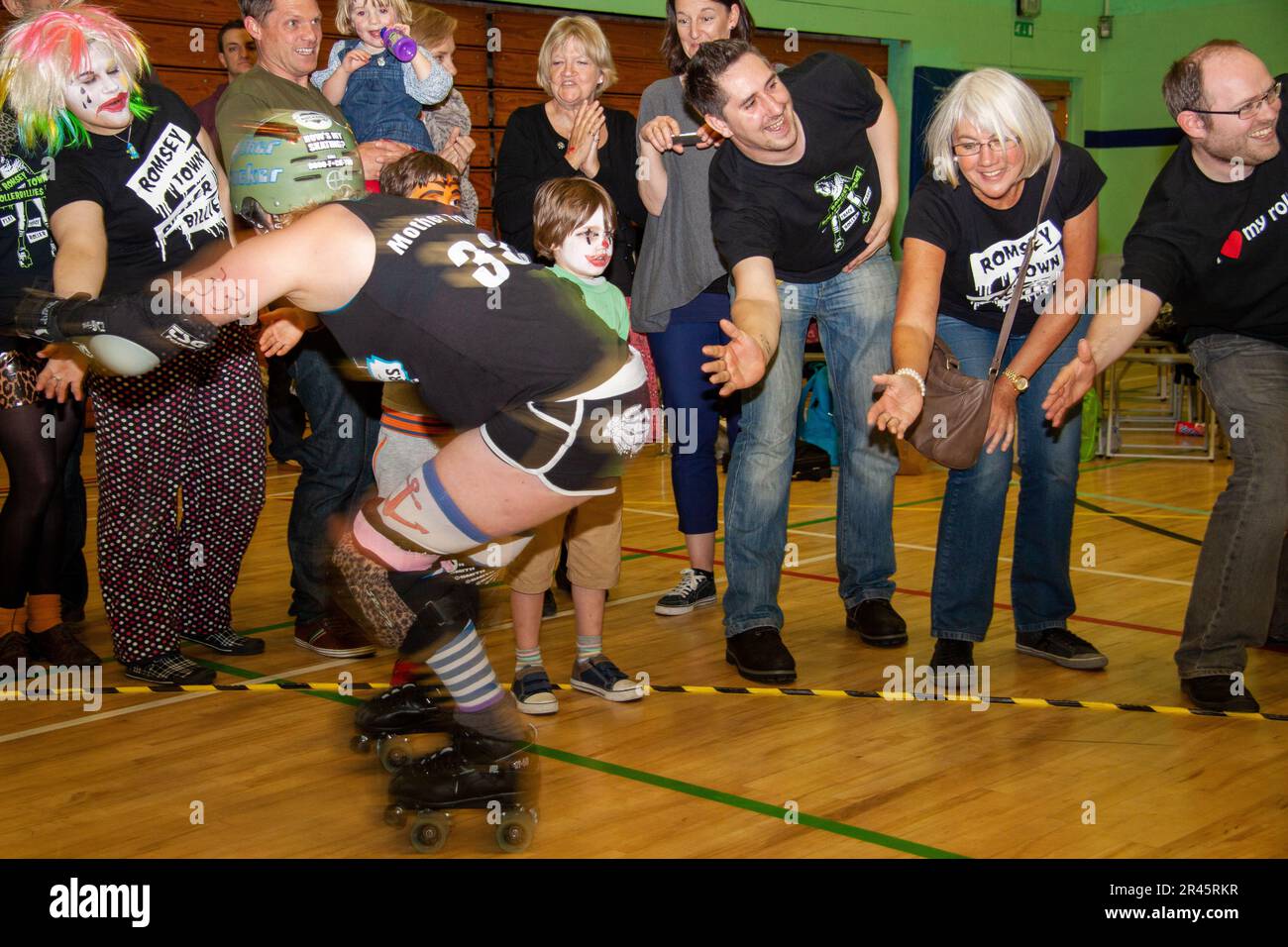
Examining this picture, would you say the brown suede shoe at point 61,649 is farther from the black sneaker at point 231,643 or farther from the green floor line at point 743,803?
the green floor line at point 743,803

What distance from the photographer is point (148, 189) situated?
3334mm

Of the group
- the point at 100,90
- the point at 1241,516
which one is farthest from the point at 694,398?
the point at 100,90

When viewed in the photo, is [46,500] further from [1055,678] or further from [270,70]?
[1055,678]

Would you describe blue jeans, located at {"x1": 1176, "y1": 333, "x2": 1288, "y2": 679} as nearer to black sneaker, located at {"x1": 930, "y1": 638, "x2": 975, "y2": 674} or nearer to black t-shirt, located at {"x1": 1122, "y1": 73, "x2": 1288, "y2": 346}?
black t-shirt, located at {"x1": 1122, "y1": 73, "x2": 1288, "y2": 346}

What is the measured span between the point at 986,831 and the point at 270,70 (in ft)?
9.21

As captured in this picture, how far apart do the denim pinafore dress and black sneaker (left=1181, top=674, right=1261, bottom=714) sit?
8.99ft

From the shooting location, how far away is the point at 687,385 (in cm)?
399

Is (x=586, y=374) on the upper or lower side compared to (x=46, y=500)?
upper

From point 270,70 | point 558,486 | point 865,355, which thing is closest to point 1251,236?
point 865,355

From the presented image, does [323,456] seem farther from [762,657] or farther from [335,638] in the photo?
[762,657]

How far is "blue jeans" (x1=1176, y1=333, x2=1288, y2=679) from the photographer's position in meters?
3.01

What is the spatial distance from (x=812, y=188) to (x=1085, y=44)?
11973 millimetres

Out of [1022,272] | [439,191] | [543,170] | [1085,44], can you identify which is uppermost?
[1085,44]

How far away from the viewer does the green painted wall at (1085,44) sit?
1202 cm
